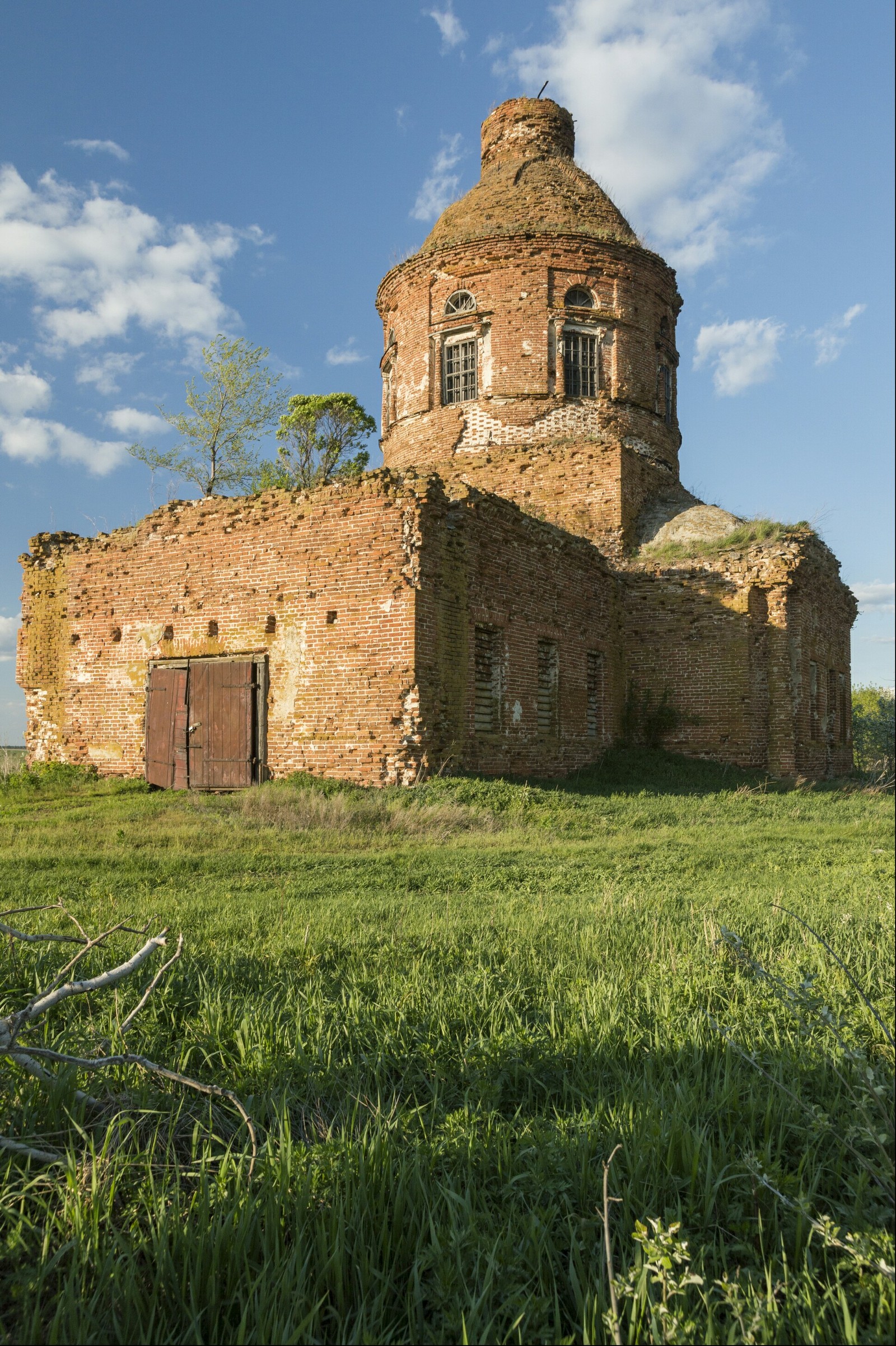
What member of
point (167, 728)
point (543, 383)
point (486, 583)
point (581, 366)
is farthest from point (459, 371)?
point (167, 728)

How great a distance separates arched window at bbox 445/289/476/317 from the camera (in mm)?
21906

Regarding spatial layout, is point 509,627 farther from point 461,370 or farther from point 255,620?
point 461,370

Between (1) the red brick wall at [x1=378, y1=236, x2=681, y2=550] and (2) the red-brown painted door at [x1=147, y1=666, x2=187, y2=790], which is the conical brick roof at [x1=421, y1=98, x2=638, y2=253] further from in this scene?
(2) the red-brown painted door at [x1=147, y1=666, x2=187, y2=790]

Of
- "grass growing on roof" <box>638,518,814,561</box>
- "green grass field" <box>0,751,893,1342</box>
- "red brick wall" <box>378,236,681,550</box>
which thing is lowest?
"green grass field" <box>0,751,893,1342</box>

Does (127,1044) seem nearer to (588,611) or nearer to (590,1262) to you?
(590,1262)

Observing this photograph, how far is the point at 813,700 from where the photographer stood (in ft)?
66.3

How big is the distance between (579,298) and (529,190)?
362 centimetres

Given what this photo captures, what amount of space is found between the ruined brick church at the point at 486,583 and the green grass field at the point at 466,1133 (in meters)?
7.69

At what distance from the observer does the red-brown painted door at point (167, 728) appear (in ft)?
48.3

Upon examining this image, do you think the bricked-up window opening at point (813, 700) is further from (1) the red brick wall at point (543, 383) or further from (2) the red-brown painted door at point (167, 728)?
(2) the red-brown painted door at point (167, 728)

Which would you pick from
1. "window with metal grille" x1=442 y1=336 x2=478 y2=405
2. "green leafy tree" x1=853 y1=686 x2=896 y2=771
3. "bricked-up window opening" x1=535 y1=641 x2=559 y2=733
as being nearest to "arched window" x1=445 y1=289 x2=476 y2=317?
"window with metal grille" x1=442 y1=336 x2=478 y2=405

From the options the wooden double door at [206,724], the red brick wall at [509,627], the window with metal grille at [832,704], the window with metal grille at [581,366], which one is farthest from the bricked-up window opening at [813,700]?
the wooden double door at [206,724]

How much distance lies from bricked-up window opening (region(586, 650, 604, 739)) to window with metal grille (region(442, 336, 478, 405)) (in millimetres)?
8182

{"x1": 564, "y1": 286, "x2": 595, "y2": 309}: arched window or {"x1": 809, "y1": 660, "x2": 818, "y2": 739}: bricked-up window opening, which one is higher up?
{"x1": 564, "y1": 286, "x2": 595, "y2": 309}: arched window
